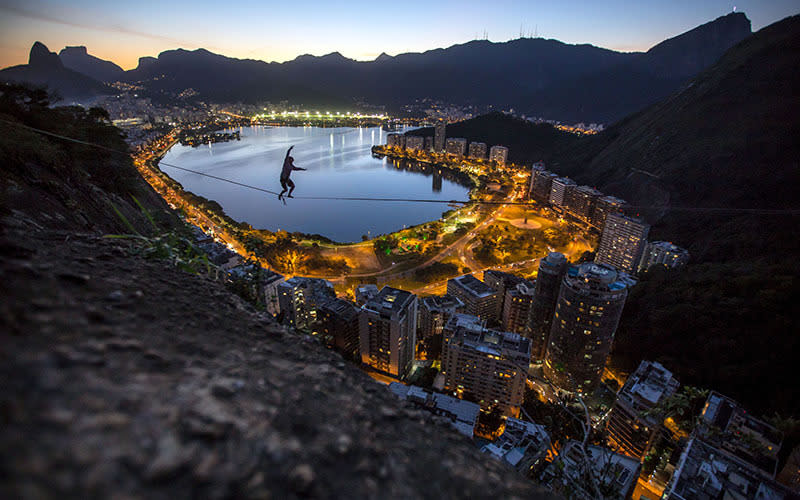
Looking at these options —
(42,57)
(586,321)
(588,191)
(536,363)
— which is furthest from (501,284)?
(42,57)

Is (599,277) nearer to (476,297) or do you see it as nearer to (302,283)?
(476,297)

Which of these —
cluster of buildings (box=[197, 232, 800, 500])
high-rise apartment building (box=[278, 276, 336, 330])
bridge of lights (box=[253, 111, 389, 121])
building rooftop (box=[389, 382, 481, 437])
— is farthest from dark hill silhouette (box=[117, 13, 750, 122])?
building rooftop (box=[389, 382, 481, 437])

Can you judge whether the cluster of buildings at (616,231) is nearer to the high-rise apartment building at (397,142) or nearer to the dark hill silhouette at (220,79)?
the high-rise apartment building at (397,142)

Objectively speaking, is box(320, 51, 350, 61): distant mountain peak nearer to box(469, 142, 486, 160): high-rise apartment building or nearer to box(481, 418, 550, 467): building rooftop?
box(469, 142, 486, 160): high-rise apartment building

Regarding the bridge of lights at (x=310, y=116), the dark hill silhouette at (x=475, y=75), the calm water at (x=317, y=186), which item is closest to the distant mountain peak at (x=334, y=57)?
the dark hill silhouette at (x=475, y=75)

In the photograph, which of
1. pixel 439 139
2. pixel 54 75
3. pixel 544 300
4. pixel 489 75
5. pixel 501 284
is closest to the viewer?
pixel 544 300

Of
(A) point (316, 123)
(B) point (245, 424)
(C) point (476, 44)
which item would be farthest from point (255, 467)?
(C) point (476, 44)
